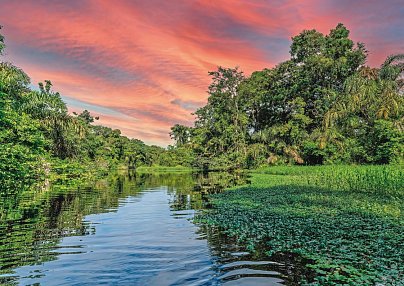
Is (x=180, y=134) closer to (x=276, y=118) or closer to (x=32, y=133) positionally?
(x=276, y=118)

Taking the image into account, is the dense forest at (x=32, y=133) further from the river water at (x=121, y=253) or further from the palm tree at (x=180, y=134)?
the palm tree at (x=180, y=134)

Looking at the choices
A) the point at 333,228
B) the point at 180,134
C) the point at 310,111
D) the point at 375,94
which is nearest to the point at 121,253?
the point at 333,228

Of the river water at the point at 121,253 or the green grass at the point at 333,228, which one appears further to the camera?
the green grass at the point at 333,228

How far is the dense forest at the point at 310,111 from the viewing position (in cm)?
3947

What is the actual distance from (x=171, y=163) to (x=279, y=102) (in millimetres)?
55411

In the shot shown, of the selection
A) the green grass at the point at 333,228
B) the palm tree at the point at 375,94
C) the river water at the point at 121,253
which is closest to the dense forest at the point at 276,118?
the palm tree at the point at 375,94

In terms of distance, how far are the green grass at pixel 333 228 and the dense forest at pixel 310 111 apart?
21564mm

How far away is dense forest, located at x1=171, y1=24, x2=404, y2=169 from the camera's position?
3947 cm

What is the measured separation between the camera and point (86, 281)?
7.20m

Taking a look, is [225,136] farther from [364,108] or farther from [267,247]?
[267,247]

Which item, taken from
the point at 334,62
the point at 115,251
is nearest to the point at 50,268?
the point at 115,251

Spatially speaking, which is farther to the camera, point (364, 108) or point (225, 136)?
point (225, 136)

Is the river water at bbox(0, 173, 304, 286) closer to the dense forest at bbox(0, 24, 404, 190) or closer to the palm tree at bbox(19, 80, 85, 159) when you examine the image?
the dense forest at bbox(0, 24, 404, 190)

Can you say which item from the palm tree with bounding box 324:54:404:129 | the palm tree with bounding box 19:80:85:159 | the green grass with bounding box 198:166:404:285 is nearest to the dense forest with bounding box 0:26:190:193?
the palm tree with bounding box 19:80:85:159
